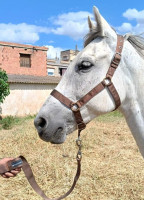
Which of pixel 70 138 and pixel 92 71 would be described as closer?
pixel 92 71

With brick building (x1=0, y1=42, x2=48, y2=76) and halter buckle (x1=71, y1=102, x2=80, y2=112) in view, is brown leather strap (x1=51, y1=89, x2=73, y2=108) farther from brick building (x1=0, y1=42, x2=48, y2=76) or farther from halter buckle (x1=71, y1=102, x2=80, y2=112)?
brick building (x1=0, y1=42, x2=48, y2=76)

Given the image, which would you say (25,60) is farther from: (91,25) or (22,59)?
(91,25)

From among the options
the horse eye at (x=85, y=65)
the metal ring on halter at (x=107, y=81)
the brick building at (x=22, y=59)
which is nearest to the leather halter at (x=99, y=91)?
the metal ring on halter at (x=107, y=81)

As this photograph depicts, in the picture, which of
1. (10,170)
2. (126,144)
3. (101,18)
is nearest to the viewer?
(101,18)

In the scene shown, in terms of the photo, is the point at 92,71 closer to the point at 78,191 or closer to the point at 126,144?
the point at 78,191

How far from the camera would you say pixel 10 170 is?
82.6 inches

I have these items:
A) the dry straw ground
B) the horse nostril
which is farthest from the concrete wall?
the horse nostril

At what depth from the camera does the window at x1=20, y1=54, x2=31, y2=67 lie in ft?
66.6

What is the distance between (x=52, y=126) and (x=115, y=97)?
1.75ft

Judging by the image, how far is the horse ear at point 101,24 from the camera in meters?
1.71

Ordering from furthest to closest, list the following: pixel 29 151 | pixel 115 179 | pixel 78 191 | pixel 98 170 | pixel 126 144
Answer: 1. pixel 126 144
2. pixel 29 151
3. pixel 98 170
4. pixel 115 179
5. pixel 78 191

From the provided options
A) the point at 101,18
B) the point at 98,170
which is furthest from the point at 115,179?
the point at 101,18

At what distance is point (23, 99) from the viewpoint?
15.9 meters

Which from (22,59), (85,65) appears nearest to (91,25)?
(85,65)
